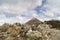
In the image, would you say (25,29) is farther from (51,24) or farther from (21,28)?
(51,24)

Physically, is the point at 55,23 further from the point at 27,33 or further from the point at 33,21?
the point at 27,33

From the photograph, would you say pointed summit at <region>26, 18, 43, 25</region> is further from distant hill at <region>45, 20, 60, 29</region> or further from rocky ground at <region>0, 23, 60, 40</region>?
rocky ground at <region>0, 23, 60, 40</region>

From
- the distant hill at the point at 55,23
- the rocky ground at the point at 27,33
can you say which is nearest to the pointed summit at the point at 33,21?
the distant hill at the point at 55,23

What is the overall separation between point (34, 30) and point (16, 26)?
1.81 meters

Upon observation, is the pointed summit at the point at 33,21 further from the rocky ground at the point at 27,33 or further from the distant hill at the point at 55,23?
the rocky ground at the point at 27,33

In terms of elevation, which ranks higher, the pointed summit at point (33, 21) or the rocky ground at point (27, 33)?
the pointed summit at point (33, 21)

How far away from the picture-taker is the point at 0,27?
14.1m

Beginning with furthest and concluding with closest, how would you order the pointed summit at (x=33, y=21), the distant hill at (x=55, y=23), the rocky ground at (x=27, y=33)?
1. the pointed summit at (x=33, y=21)
2. the distant hill at (x=55, y=23)
3. the rocky ground at (x=27, y=33)

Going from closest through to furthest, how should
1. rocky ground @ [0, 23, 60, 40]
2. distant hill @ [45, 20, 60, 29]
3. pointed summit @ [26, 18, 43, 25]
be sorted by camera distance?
rocky ground @ [0, 23, 60, 40]
distant hill @ [45, 20, 60, 29]
pointed summit @ [26, 18, 43, 25]

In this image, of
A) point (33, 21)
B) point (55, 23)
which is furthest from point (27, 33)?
point (55, 23)

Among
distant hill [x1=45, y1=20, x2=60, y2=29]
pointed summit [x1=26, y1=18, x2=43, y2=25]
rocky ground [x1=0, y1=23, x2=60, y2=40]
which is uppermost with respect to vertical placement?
pointed summit [x1=26, y1=18, x2=43, y2=25]

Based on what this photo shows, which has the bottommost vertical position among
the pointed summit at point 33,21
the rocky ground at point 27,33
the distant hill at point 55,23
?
the rocky ground at point 27,33

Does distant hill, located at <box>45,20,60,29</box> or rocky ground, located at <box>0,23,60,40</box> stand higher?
distant hill, located at <box>45,20,60,29</box>

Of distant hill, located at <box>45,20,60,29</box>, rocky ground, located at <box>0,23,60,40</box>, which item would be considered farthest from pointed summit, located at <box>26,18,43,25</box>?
rocky ground, located at <box>0,23,60,40</box>
